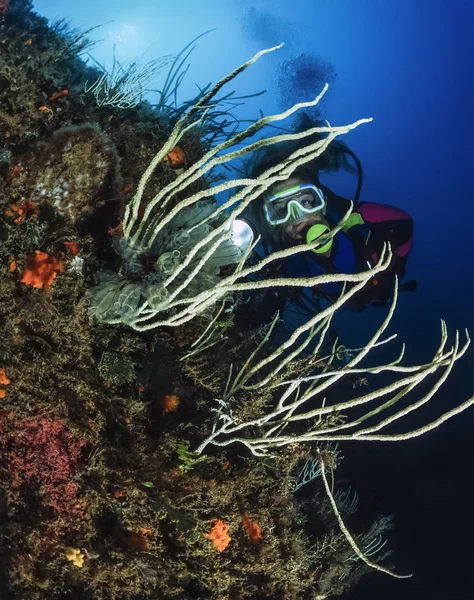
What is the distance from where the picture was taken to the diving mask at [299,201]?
5.40m

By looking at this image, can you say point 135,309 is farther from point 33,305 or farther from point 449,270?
point 449,270

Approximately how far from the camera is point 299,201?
543 centimetres

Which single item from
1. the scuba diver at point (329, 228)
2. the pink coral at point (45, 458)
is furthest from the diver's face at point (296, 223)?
the pink coral at point (45, 458)

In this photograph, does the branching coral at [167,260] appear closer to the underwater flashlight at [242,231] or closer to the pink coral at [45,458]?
the pink coral at [45,458]

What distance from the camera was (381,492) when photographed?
298 inches

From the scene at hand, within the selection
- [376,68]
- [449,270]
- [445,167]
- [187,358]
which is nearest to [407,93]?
[376,68]

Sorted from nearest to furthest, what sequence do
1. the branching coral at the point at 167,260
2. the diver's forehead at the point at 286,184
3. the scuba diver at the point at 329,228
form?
the branching coral at the point at 167,260 < the scuba diver at the point at 329,228 < the diver's forehead at the point at 286,184

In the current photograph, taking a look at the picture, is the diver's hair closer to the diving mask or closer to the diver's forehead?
the diver's forehead

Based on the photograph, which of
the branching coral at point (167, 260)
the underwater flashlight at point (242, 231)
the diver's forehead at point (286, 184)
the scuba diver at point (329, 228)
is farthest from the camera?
the diver's forehead at point (286, 184)

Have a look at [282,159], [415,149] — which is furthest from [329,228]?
[415,149]

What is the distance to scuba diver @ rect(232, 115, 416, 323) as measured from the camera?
17.5 feet

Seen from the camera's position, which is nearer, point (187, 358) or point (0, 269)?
point (0, 269)

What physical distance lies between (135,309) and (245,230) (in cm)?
185

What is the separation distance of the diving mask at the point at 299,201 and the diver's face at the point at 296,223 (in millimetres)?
49
